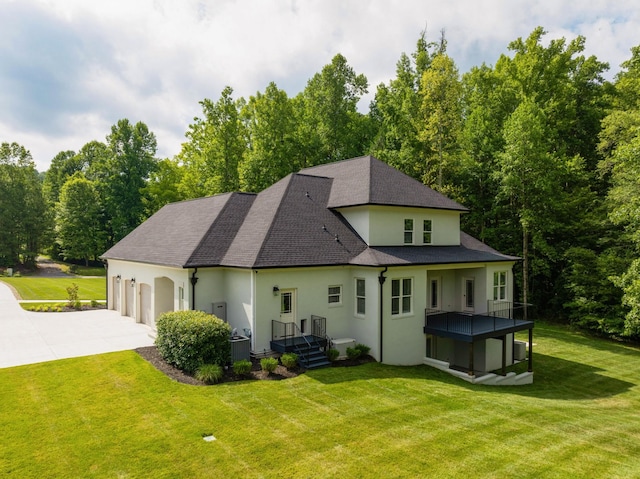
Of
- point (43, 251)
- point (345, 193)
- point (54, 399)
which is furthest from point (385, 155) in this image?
point (43, 251)

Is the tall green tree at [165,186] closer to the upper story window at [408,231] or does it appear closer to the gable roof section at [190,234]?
the gable roof section at [190,234]

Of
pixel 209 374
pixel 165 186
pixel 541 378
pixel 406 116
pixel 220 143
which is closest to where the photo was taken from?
pixel 209 374

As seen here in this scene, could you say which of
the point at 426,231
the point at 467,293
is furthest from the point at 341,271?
the point at 467,293

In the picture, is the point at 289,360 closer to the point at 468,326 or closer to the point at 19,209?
the point at 468,326

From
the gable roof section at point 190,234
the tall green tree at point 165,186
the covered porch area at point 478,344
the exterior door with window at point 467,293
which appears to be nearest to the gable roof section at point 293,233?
the gable roof section at point 190,234

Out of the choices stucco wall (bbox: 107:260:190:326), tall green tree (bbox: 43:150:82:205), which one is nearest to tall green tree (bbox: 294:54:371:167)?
stucco wall (bbox: 107:260:190:326)

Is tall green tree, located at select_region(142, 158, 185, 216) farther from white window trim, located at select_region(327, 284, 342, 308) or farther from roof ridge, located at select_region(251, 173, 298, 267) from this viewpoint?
white window trim, located at select_region(327, 284, 342, 308)

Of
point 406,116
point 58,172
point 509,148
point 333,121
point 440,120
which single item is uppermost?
point 58,172
